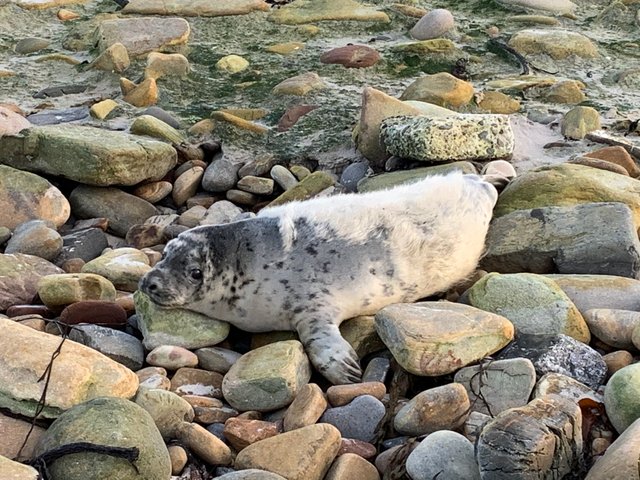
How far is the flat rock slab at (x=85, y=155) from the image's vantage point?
5160 mm

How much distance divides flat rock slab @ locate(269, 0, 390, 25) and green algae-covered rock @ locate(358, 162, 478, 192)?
345 centimetres

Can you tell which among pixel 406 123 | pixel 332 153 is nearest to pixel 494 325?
pixel 406 123

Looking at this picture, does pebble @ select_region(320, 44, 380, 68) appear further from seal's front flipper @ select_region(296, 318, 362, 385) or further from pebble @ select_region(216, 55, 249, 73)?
seal's front flipper @ select_region(296, 318, 362, 385)

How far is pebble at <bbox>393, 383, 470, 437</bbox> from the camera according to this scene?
3047 mm

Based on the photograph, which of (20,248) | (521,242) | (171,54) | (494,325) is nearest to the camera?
(494,325)

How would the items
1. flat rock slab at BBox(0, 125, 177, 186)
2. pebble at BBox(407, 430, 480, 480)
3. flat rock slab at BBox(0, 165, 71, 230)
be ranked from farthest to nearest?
flat rock slab at BBox(0, 125, 177, 186)
flat rock slab at BBox(0, 165, 71, 230)
pebble at BBox(407, 430, 480, 480)

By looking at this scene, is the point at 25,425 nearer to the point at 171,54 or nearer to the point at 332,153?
the point at 332,153

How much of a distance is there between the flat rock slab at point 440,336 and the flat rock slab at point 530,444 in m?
0.57

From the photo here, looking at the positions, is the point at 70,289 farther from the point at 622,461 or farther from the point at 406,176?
the point at 622,461

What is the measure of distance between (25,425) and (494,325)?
5.31 ft

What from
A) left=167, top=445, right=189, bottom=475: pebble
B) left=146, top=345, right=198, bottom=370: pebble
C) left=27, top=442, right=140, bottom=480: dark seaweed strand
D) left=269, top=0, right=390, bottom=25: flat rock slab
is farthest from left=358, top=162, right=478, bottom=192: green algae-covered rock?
left=269, top=0, right=390, bottom=25: flat rock slab

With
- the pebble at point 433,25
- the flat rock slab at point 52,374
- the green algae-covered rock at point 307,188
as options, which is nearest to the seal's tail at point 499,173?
the green algae-covered rock at point 307,188

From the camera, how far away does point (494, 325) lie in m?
3.41

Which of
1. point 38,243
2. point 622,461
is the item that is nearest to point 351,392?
point 622,461
